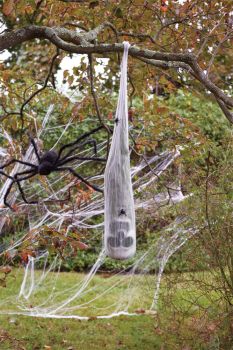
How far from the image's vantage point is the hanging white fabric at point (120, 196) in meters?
1.79

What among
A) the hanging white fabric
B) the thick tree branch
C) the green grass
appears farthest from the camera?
the green grass

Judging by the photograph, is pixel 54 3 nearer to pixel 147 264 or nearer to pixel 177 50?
pixel 177 50

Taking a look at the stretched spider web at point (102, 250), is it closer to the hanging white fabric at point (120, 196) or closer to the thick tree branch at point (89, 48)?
the thick tree branch at point (89, 48)

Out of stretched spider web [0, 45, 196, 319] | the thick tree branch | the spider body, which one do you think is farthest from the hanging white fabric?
stretched spider web [0, 45, 196, 319]

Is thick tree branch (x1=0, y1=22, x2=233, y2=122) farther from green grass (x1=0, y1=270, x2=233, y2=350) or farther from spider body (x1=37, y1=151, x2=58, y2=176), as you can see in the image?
green grass (x1=0, y1=270, x2=233, y2=350)

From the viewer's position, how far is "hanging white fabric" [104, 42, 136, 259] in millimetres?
1791

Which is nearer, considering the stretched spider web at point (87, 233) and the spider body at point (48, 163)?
the spider body at point (48, 163)

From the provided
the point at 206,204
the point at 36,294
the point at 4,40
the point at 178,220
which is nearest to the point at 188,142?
the point at 206,204

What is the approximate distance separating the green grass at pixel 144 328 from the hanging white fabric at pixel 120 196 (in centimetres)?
204

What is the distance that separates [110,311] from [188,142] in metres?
2.46

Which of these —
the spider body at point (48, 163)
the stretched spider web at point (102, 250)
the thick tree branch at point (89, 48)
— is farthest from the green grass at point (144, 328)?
the spider body at point (48, 163)

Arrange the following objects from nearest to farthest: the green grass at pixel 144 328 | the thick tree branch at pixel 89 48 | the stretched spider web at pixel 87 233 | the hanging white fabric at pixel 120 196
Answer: the hanging white fabric at pixel 120 196
the thick tree branch at pixel 89 48
the green grass at pixel 144 328
the stretched spider web at pixel 87 233

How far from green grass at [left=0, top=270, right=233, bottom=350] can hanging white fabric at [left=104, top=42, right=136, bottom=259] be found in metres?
2.04

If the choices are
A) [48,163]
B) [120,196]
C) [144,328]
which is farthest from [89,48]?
[144,328]
